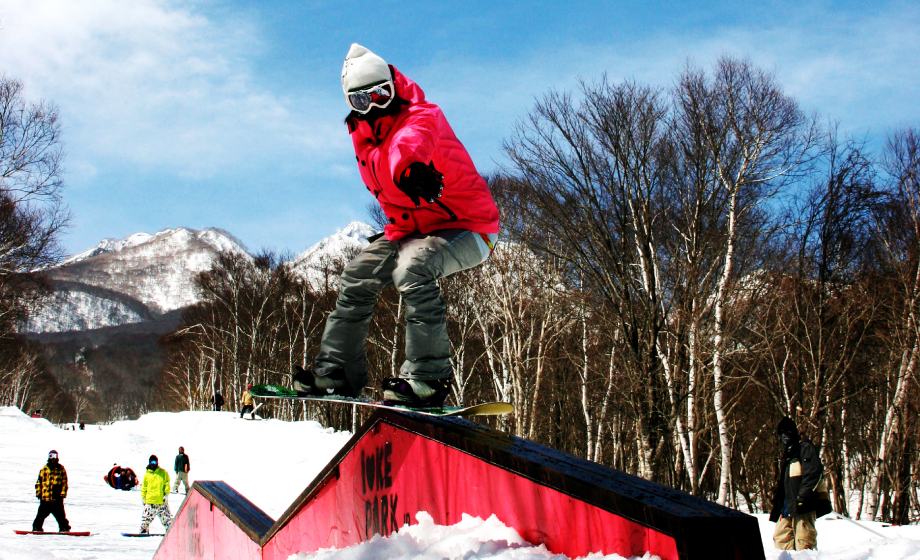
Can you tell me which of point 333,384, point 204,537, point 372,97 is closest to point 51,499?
point 204,537

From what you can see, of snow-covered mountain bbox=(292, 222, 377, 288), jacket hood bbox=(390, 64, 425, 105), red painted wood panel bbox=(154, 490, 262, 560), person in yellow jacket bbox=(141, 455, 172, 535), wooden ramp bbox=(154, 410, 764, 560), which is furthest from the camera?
snow-covered mountain bbox=(292, 222, 377, 288)

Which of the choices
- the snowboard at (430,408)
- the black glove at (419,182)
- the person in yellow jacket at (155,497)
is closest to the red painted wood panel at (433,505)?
the snowboard at (430,408)

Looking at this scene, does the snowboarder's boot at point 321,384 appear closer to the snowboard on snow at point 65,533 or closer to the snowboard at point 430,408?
the snowboard at point 430,408

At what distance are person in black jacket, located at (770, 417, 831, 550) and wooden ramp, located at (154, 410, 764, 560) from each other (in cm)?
535

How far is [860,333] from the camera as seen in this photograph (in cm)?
1811

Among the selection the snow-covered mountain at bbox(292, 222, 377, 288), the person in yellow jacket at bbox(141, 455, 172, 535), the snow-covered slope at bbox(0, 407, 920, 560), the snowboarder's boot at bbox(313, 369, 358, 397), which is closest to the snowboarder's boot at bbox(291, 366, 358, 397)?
the snowboarder's boot at bbox(313, 369, 358, 397)

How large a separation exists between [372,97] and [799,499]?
5929mm

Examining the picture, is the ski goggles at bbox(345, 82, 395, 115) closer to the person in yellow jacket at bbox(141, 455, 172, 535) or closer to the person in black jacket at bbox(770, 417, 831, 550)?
the person in black jacket at bbox(770, 417, 831, 550)

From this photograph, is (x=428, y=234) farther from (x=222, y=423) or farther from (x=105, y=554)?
(x=222, y=423)

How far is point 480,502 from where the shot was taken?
2.08 m

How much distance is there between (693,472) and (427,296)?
40.8 feet

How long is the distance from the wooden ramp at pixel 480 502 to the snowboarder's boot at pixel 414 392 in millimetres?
195

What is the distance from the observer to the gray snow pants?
323cm

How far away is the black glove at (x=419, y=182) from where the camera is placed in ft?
9.48
